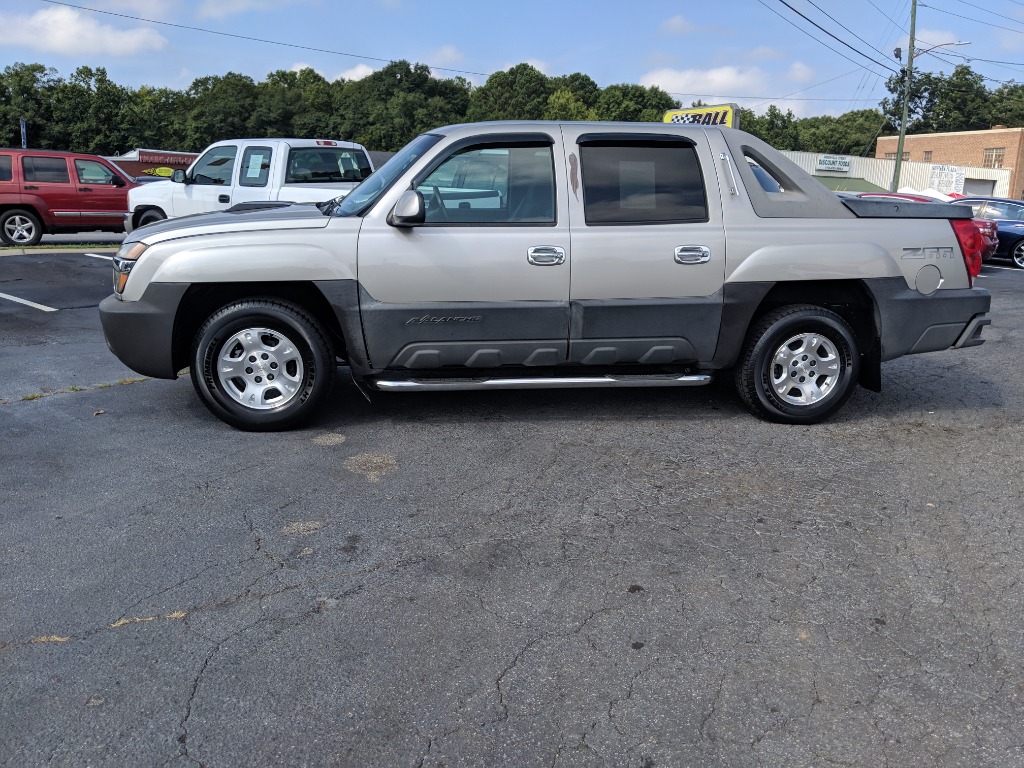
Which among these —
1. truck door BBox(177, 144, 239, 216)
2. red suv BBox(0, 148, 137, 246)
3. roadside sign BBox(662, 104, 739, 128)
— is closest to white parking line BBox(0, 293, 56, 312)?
truck door BBox(177, 144, 239, 216)

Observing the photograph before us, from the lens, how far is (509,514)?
4.29m

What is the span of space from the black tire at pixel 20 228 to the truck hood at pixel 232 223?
12.1 metres

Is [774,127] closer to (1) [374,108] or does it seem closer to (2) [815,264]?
(1) [374,108]

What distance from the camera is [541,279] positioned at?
5426 millimetres

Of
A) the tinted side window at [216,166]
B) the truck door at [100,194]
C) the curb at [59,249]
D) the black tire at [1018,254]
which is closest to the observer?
the tinted side window at [216,166]

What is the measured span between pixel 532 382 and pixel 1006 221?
59.8 ft

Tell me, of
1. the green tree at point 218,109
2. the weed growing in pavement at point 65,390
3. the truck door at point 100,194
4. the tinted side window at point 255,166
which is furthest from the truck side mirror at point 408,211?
the green tree at point 218,109

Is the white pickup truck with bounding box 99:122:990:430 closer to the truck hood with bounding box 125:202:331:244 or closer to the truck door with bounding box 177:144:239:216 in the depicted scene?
the truck hood with bounding box 125:202:331:244

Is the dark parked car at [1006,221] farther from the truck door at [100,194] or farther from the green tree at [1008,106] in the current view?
the green tree at [1008,106]

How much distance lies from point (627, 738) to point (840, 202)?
433 centimetres

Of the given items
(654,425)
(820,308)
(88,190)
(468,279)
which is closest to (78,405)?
(468,279)

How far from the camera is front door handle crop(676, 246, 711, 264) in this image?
551cm

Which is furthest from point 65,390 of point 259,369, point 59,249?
point 59,249

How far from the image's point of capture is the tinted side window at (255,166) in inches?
519
